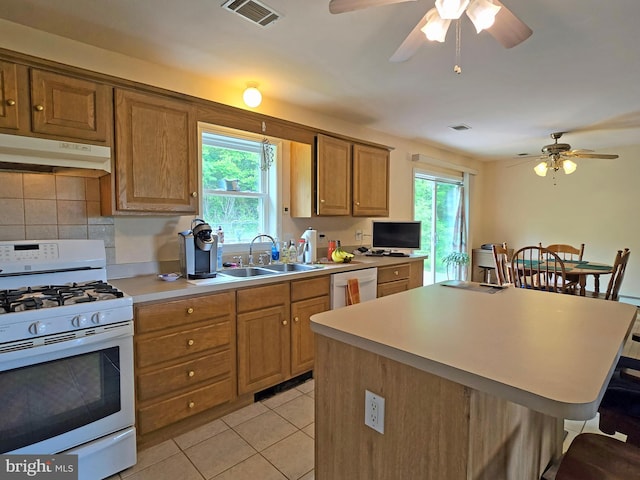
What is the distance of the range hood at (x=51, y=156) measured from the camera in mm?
1710

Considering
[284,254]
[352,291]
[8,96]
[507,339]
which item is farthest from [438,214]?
[8,96]

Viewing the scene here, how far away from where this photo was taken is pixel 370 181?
3.74m

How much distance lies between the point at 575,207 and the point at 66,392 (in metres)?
6.58

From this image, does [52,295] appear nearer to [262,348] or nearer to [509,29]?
[262,348]

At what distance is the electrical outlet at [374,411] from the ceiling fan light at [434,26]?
1448mm

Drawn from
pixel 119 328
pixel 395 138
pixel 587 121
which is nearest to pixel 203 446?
pixel 119 328

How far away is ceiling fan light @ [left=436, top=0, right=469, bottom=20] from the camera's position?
1.28 meters

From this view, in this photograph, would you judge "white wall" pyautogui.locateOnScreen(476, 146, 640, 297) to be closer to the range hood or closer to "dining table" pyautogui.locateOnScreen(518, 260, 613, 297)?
"dining table" pyautogui.locateOnScreen(518, 260, 613, 297)

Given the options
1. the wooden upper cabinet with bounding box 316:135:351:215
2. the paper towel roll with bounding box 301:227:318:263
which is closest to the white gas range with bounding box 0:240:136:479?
the paper towel roll with bounding box 301:227:318:263

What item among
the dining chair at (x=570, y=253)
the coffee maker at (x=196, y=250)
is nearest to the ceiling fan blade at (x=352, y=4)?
the coffee maker at (x=196, y=250)

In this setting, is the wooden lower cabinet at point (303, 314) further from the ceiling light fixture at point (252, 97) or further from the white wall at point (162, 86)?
the ceiling light fixture at point (252, 97)

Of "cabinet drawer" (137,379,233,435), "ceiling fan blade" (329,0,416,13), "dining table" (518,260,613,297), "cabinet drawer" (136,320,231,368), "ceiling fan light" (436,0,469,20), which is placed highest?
"ceiling fan blade" (329,0,416,13)

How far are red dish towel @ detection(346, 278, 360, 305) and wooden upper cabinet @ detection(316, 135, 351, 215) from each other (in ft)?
2.34

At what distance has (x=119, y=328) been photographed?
1697 millimetres
